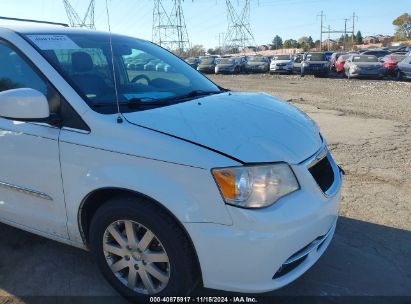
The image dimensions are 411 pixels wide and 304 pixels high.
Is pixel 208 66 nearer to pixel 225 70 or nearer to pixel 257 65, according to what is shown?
pixel 225 70

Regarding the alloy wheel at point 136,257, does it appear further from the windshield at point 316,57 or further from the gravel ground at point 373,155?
the windshield at point 316,57

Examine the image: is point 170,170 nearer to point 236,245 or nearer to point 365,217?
point 236,245

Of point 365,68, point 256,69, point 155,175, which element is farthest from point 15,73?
point 256,69

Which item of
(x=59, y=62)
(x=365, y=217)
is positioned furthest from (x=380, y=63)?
(x=59, y=62)

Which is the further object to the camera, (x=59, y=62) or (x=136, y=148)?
(x=59, y=62)

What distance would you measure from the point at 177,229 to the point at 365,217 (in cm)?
251

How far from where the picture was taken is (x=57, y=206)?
2926mm

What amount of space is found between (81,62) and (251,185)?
1616 millimetres

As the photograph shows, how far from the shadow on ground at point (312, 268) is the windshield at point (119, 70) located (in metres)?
1.37

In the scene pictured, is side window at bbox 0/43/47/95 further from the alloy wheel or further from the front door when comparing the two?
the alloy wheel

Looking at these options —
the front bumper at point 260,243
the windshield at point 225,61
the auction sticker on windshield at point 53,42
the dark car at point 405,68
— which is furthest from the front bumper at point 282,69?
the front bumper at point 260,243

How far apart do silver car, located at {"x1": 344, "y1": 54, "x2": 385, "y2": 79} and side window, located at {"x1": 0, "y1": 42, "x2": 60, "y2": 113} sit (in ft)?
77.5

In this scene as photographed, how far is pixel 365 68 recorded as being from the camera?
2419cm

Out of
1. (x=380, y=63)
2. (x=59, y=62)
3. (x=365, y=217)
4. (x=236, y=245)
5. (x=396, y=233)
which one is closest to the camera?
(x=236, y=245)
